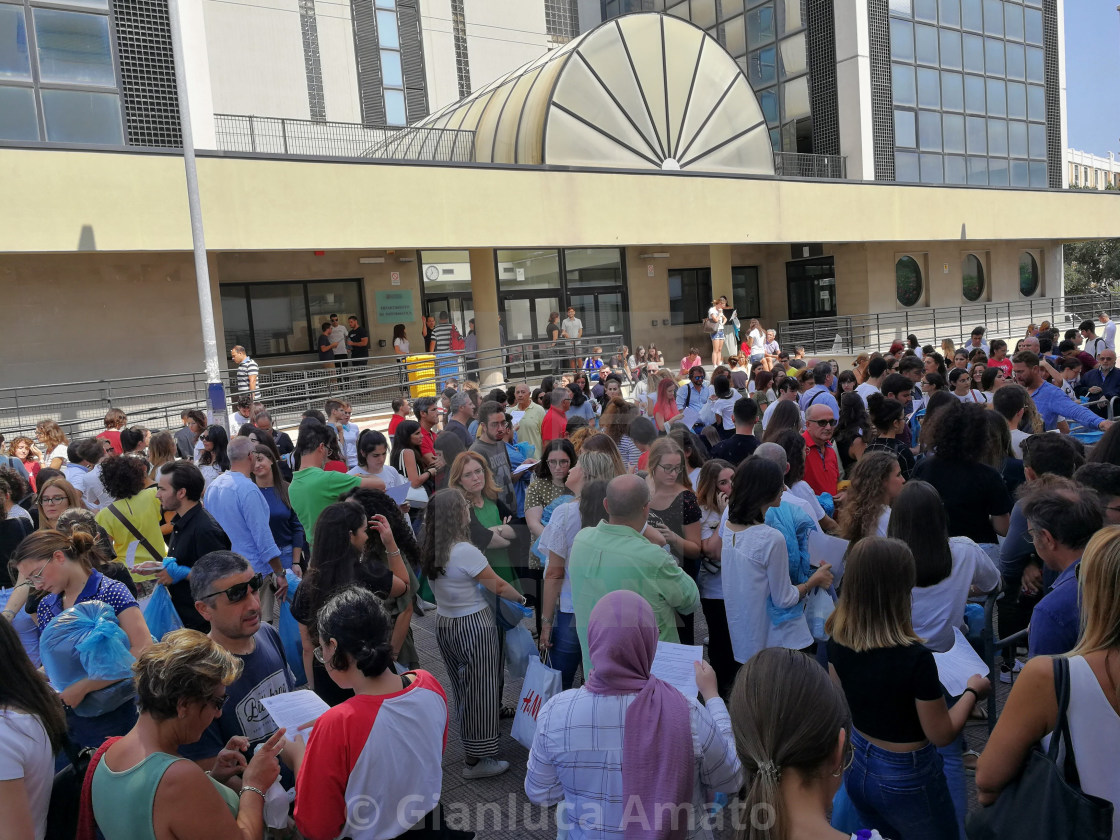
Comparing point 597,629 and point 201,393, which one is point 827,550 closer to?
point 597,629

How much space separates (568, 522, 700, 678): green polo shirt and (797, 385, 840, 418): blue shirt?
398cm

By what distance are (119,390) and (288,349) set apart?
13.3ft

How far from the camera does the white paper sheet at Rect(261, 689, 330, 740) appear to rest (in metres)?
2.78

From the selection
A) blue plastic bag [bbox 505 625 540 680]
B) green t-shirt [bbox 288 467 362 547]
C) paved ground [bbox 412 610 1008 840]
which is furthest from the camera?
green t-shirt [bbox 288 467 362 547]

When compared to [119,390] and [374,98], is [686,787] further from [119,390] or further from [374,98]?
[374,98]

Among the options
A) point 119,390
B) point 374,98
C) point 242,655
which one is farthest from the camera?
point 374,98

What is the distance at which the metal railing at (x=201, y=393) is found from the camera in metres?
15.3

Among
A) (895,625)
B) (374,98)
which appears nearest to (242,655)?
(895,625)

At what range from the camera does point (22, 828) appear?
232 centimetres

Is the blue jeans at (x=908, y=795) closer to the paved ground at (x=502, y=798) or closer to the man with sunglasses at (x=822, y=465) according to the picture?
the paved ground at (x=502, y=798)

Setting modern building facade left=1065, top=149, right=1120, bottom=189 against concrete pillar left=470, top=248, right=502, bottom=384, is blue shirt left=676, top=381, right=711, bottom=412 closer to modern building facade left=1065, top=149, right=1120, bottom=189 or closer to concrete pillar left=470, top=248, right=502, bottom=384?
concrete pillar left=470, top=248, right=502, bottom=384

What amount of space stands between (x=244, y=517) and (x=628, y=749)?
3524mm

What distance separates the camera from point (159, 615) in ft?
13.5

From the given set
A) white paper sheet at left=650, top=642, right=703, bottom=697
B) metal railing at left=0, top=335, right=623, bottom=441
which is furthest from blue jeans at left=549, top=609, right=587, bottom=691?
metal railing at left=0, top=335, right=623, bottom=441
